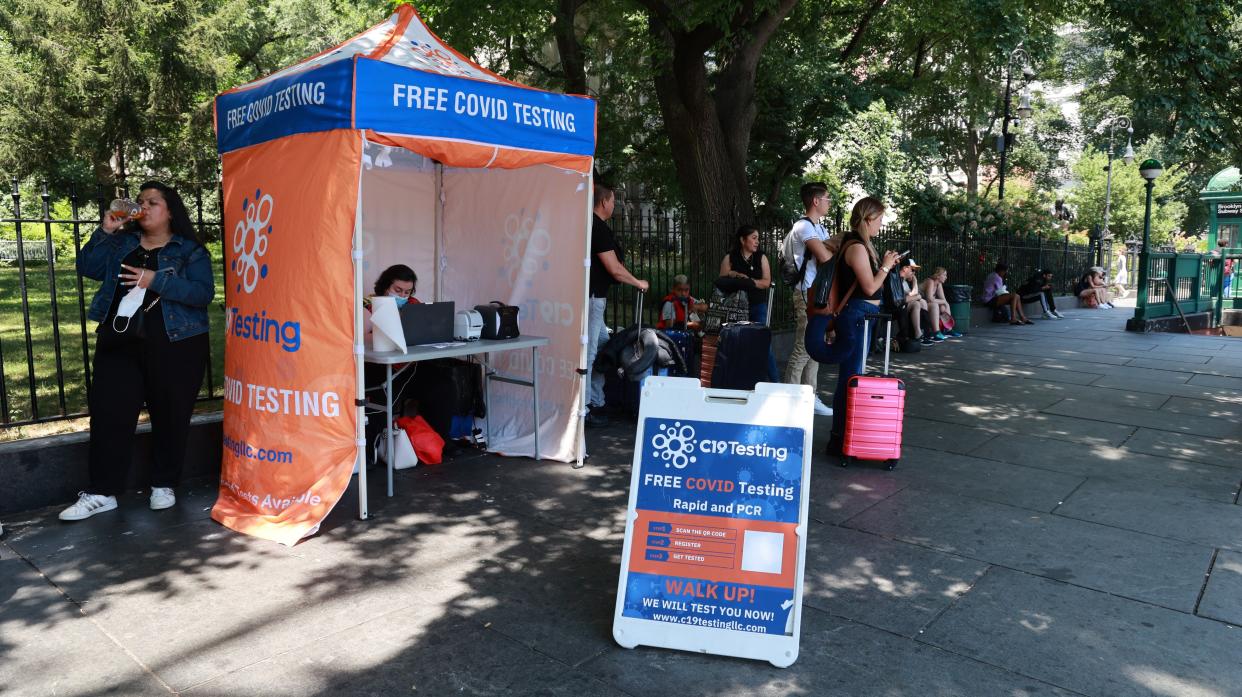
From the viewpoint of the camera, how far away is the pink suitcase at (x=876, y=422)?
6.11 m

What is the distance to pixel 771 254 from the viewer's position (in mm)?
12273

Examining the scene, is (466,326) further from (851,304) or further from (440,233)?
(851,304)

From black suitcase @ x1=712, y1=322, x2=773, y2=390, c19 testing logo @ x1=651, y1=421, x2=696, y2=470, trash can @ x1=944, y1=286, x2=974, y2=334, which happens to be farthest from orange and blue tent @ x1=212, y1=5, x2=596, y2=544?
trash can @ x1=944, y1=286, x2=974, y2=334

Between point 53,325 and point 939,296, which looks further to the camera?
point 939,296

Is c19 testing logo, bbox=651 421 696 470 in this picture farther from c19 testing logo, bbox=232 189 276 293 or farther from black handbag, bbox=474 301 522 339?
c19 testing logo, bbox=232 189 276 293

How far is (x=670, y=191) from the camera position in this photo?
19.9 m

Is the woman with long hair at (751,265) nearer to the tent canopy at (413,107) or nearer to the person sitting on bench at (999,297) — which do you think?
the tent canopy at (413,107)

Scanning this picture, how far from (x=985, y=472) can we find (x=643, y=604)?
3562mm

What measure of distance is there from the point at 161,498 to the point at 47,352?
6282mm

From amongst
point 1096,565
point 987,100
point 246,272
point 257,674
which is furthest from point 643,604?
point 987,100

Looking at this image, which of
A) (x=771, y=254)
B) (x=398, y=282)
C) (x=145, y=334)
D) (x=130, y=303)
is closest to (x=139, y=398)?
(x=145, y=334)

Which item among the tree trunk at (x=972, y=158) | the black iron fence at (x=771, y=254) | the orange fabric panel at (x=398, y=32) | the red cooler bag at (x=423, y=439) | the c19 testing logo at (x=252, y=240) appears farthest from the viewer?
the tree trunk at (x=972, y=158)

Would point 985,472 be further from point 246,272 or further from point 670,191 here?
point 670,191

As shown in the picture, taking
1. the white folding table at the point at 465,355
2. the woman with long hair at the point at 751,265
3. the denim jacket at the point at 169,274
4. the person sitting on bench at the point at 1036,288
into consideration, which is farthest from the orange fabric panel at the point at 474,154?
the person sitting on bench at the point at 1036,288
